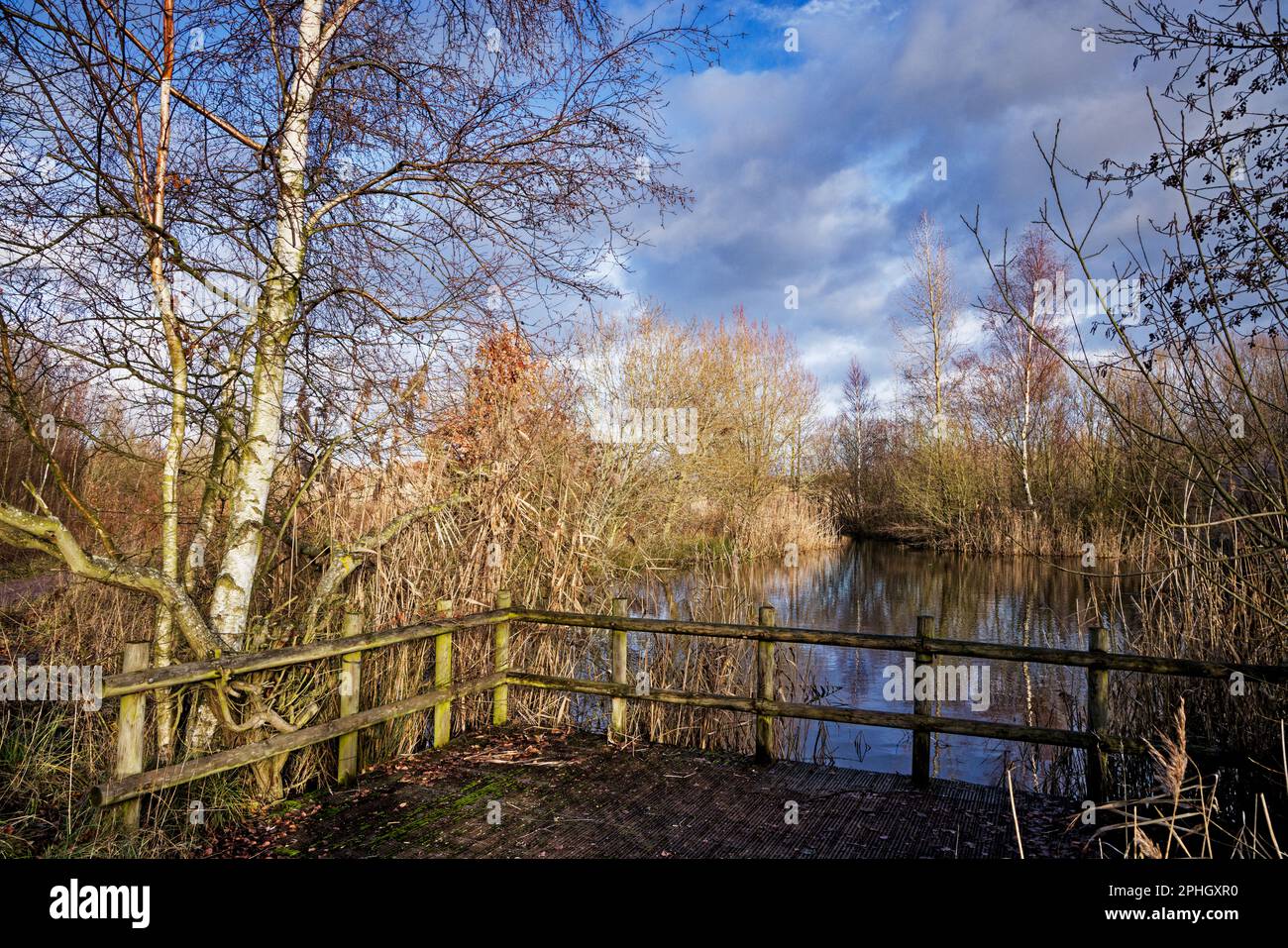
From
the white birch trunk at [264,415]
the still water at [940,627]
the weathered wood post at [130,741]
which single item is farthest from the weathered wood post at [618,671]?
the weathered wood post at [130,741]

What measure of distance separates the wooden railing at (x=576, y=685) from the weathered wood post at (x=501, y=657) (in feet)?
0.04

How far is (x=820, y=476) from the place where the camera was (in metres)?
33.3

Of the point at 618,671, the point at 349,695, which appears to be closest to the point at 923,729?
the point at 618,671

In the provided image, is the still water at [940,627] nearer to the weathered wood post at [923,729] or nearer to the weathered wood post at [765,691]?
the weathered wood post at [923,729]

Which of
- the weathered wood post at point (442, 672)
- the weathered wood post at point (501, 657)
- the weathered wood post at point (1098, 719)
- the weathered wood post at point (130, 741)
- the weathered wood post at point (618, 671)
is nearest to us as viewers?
the weathered wood post at point (130, 741)

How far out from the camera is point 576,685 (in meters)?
6.04

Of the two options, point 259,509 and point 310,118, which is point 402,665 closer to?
point 259,509

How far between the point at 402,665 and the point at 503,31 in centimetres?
465

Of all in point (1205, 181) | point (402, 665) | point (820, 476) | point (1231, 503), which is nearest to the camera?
point (1231, 503)

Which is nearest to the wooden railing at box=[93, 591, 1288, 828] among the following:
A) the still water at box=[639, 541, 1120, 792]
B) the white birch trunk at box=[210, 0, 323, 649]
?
the white birch trunk at box=[210, 0, 323, 649]

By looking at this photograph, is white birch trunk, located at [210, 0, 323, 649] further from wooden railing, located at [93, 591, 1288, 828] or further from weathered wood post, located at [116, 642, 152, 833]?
weathered wood post, located at [116, 642, 152, 833]

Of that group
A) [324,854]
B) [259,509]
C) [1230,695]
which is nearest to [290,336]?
[259,509]

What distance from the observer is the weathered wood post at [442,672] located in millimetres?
5844

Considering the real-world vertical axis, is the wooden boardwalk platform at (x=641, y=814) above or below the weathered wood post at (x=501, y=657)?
below
